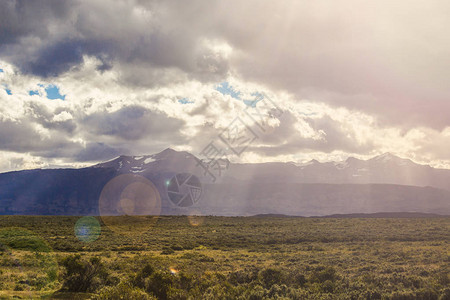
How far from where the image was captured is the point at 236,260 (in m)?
32.7

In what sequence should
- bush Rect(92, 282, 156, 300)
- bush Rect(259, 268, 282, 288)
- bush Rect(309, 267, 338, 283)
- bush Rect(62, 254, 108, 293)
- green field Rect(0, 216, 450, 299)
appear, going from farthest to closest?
bush Rect(309, 267, 338, 283) < bush Rect(259, 268, 282, 288) < bush Rect(62, 254, 108, 293) < green field Rect(0, 216, 450, 299) < bush Rect(92, 282, 156, 300)

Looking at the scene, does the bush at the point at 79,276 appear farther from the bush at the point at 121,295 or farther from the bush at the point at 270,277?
the bush at the point at 270,277

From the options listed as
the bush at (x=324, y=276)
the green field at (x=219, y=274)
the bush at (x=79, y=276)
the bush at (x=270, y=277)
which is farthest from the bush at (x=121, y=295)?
the bush at (x=324, y=276)

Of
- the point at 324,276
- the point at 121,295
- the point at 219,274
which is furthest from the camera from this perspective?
the point at 219,274

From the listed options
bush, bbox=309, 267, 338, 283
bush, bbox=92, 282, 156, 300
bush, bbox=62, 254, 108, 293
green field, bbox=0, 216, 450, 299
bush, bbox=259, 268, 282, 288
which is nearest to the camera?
bush, bbox=92, 282, 156, 300

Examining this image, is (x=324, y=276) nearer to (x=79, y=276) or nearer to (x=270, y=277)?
(x=270, y=277)

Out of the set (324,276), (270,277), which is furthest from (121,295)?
(324,276)

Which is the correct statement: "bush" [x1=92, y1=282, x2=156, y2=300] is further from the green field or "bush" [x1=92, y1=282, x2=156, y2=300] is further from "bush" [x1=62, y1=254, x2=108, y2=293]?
"bush" [x1=62, y1=254, x2=108, y2=293]

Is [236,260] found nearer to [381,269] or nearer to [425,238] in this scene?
[381,269]

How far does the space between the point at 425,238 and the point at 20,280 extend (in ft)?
172

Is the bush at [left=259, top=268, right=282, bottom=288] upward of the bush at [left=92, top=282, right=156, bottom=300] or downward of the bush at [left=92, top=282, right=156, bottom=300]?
downward

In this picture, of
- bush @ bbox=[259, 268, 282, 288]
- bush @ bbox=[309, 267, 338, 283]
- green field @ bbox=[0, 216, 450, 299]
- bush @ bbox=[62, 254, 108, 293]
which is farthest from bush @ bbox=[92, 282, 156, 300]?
bush @ bbox=[309, 267, 338, 283]

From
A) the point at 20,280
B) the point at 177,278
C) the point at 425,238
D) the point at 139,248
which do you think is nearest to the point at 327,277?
the point at 177,278

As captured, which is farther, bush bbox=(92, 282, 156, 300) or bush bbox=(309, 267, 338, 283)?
bush bbox=(309, 267, 338, 283)
